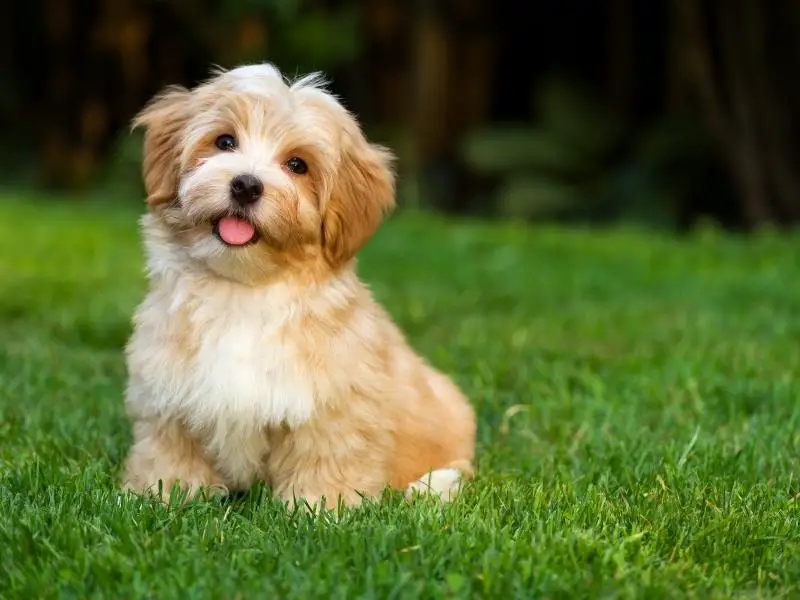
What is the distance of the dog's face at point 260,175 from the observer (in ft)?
10.6

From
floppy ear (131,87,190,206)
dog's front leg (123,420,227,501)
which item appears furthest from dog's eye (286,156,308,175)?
dog's front leg (123,420,227,501)

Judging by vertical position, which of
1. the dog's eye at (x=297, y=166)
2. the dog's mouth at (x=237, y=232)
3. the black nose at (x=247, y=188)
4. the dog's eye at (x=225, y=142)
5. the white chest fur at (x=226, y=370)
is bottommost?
the white chest fur at (x=226, y=370)

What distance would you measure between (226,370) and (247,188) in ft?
1.65

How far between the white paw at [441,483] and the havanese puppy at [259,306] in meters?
0.01

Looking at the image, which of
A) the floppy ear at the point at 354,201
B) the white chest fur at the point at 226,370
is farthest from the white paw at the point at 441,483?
the floppy ear at the point at 354,201

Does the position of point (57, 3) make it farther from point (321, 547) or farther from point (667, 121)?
point (321, 547)

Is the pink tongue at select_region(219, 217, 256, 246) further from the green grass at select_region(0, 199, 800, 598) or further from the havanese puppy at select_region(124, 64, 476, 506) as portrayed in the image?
the green grass at select_region(0, 199, 800, 598)

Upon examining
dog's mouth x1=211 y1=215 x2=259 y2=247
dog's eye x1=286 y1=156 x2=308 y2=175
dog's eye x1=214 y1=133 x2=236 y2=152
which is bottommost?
dog's mouth x1=211 y1=215 x2=259 y2=247

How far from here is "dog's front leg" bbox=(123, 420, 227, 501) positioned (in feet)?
11.1

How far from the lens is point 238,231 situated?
3.25 m

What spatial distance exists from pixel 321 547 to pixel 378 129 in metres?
13.9

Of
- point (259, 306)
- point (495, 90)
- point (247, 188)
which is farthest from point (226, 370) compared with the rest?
point (495, 90)

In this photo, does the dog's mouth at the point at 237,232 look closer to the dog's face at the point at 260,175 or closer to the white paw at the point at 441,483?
the dog's face at the point at 260,175

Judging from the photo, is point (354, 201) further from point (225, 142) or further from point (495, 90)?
point (495, 90)
